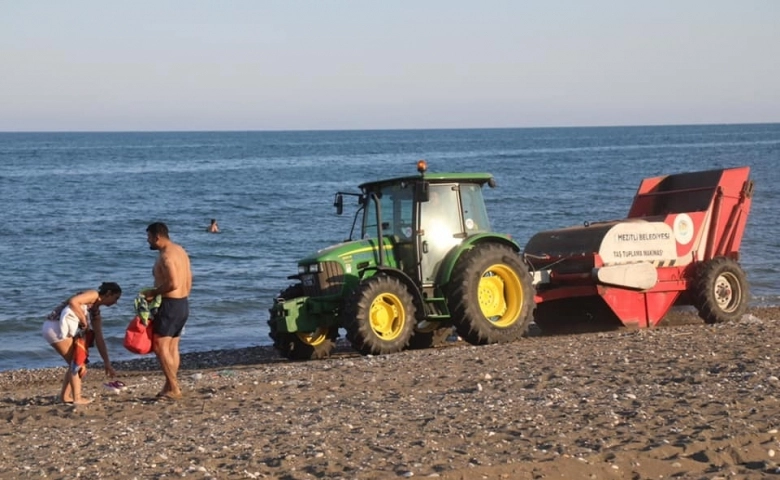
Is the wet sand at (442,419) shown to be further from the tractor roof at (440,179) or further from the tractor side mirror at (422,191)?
the tractor roof at (440,179)

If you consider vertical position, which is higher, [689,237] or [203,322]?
[689,237]

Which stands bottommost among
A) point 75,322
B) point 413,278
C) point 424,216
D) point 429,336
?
point 429,336

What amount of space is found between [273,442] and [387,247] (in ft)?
19.1

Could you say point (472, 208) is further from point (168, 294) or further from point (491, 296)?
point (168, 294)

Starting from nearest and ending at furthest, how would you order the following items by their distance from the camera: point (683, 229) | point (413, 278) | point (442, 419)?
point (442, 419)
point (413, 278)
point (683, 229)

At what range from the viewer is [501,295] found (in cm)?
1431

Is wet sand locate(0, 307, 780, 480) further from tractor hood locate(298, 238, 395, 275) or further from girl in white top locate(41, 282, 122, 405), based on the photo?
tractor hood locate(298, 238, 395, 275)

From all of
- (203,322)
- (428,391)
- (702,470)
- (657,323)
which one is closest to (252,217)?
(203,322)

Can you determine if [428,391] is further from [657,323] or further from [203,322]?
[203,322]

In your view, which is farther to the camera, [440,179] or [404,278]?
[440,179]

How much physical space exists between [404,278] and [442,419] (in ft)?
15.9

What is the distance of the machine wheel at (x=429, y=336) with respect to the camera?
1419 centimetres

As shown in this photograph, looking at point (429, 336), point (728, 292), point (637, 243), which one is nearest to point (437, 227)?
point (429, 336)

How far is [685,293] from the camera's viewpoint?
15.8 m
